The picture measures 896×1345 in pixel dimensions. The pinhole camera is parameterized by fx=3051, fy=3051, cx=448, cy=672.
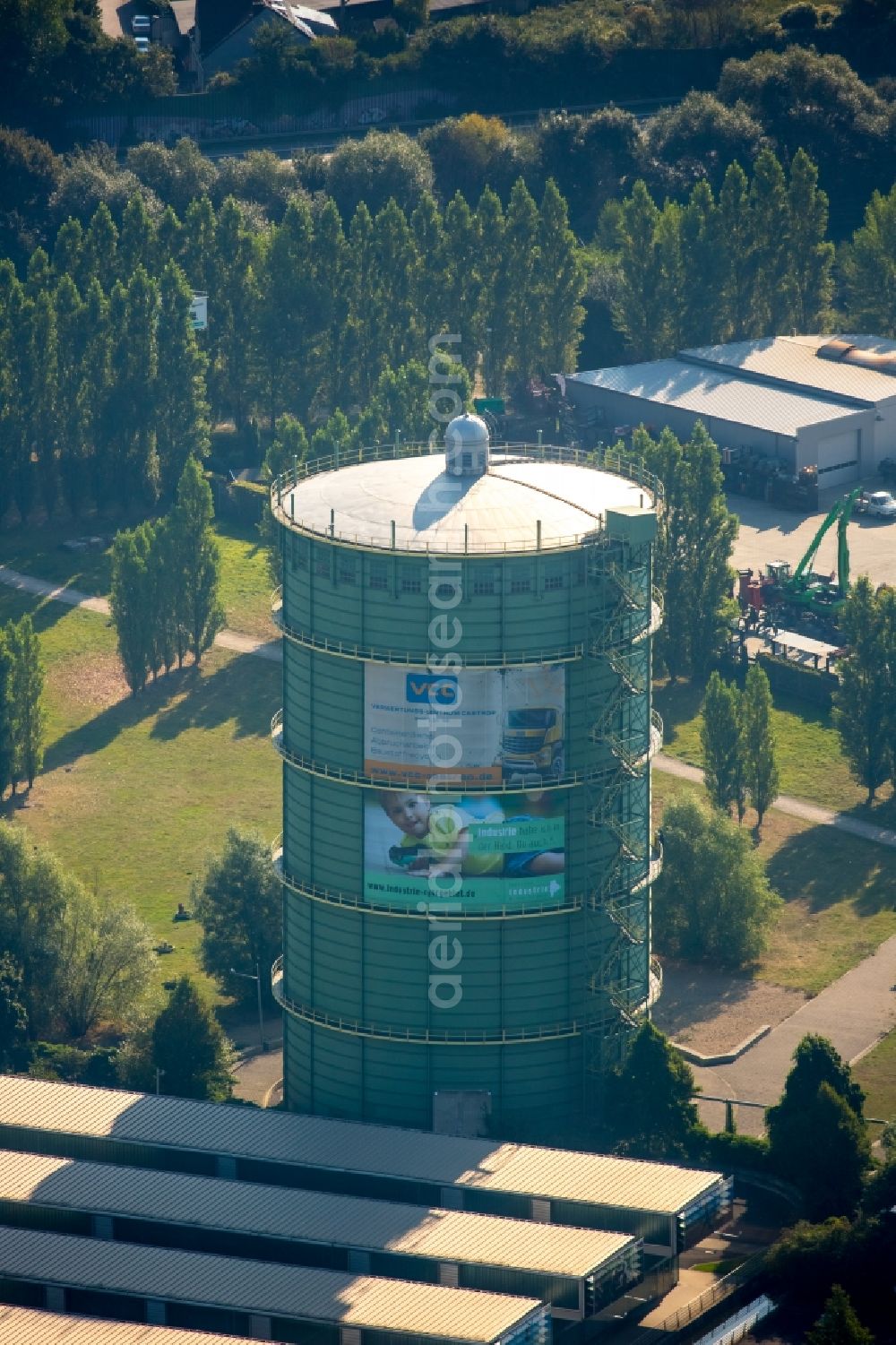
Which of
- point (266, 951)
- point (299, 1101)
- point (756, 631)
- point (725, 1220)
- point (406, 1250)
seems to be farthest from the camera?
point (756, 631)

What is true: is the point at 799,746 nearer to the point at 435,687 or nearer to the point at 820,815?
the point at 820,815

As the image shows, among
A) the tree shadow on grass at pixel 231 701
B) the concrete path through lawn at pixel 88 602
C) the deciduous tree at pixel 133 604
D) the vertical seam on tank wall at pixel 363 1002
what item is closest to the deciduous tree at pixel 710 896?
the vertical seam on tank wall at pixel 363 1002

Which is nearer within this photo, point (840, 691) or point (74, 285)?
point (840, 691)

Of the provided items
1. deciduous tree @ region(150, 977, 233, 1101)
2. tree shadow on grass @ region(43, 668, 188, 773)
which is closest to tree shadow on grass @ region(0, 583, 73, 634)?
tree shadow on grass @ region(43, 668, 188, 773)

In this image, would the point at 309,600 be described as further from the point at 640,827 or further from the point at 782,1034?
the point at 782,1034

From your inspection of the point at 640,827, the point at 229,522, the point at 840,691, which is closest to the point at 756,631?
the point at 840,691

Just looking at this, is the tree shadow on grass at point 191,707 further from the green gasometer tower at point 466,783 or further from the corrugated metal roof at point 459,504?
the corrugated metal roof at point 459,504
